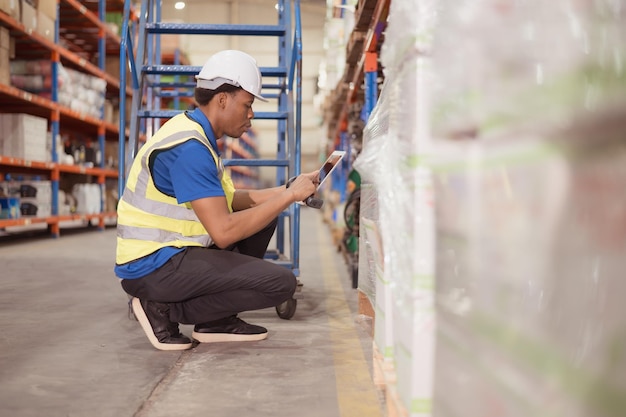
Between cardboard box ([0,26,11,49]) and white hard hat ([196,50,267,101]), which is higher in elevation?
cardboard box ([0,26,11,49])

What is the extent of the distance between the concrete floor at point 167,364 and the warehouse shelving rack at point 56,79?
379 centimetres

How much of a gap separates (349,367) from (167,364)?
0.73 meters

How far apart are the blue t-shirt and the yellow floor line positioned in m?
0.85

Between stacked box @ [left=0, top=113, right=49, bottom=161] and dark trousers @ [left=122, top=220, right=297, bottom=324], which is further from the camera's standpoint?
stacked box @ [left=0, top=113, right=49, bottom=161]

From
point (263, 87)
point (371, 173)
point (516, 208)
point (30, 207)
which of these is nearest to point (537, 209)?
point (516, 208)

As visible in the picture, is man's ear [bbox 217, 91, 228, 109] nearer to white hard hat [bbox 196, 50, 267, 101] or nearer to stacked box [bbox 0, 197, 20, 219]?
white hard hat [bbox 196, 50, 267, 101]

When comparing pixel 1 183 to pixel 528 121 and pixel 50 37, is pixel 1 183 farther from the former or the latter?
pixel 528 121

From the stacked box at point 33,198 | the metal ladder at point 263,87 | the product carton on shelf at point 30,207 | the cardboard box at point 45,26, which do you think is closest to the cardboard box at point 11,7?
the cardboard box at point 45,26

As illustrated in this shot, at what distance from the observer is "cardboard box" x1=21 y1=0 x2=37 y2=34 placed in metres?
7.15

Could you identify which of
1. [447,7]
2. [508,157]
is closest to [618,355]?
[508,157]

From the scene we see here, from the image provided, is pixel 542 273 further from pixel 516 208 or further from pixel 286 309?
pixel 286 309

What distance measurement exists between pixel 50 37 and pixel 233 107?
20.4 feet

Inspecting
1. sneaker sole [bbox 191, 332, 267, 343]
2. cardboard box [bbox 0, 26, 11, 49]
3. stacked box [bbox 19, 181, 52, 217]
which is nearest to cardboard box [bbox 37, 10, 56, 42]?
cardboard box [bbox 0, 26, 11, 49]

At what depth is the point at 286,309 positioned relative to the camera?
3363 millimetres
